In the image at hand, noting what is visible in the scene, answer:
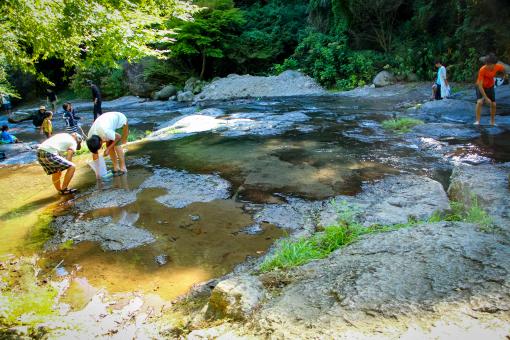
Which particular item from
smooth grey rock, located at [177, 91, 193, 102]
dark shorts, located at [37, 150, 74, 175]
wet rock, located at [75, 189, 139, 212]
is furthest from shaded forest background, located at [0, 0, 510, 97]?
wet rock, located at [75, 189, 139, 212]

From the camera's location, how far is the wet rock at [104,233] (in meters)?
4.68

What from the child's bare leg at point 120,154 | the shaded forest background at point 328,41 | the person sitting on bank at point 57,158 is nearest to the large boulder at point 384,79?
the shaded forest background at point 328,41

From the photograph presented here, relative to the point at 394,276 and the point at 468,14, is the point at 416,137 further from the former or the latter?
the point at 468,14

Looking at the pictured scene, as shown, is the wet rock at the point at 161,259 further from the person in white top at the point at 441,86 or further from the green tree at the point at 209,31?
the green tree at the point at 209,31

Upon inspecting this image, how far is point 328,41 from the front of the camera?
22438 mm

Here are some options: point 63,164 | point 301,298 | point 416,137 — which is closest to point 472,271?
point 301,298

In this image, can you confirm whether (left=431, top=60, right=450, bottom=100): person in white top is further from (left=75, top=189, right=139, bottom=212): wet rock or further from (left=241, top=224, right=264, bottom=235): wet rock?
(left=75, top=189, right=139, bottom=212): wet rock

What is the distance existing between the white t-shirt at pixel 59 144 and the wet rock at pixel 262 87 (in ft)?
48.4

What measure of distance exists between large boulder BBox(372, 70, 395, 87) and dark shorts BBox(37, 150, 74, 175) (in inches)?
622

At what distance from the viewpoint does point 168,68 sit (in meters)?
25.1

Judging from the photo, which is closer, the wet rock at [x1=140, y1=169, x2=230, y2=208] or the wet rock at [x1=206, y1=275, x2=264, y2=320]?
the wet rock at [x1=206, y1=275, x2=264, y2=320]

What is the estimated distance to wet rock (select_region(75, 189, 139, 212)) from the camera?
5.92 meters

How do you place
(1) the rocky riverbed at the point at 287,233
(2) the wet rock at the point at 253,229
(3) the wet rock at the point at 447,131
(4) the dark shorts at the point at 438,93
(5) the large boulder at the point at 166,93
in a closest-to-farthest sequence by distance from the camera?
1. (1) the rocky riverbed at the point at 287,233
2. (2) the wet rock at the point at 253,229
3. (3) the wet rock at the point at 447,131
4. (4) the dark shorts at the point at 438,93
5. (5) the large boulder at the point at 166,93

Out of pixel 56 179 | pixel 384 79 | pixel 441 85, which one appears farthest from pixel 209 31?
pixel 56 179
